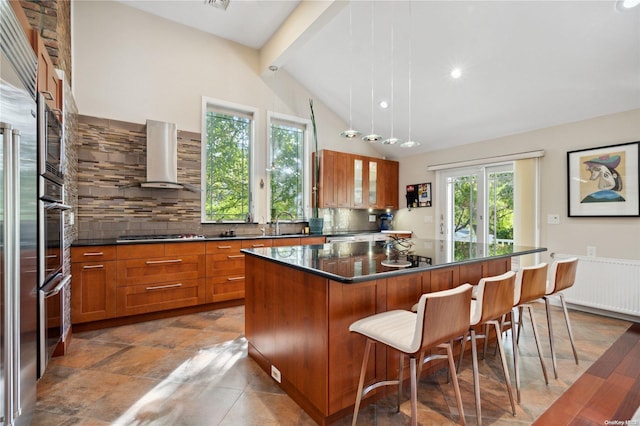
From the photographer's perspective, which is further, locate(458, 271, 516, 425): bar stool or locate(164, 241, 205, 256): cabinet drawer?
locate(164, 241, 205, 256): cabinet drawer

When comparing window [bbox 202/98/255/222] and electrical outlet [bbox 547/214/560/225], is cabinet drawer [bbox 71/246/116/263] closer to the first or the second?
window [bbox 202/98/255/222]

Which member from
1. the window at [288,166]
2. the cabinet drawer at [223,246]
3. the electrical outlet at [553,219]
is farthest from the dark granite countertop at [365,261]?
the window at [288,166]

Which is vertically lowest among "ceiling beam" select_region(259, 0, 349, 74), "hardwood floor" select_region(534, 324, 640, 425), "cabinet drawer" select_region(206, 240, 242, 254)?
"hardwood floor" select_region(534, 324, 640, 425)

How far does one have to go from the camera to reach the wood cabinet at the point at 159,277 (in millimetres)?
3162

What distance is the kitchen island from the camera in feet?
5.32

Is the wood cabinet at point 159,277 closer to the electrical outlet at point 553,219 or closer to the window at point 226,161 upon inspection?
the window at point 226,161

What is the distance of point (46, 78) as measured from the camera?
2.08 meters

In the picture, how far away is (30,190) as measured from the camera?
159 centimetres

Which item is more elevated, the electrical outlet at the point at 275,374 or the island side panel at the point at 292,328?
the island side panel at the point at 292,328

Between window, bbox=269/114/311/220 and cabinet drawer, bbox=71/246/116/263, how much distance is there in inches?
86.6

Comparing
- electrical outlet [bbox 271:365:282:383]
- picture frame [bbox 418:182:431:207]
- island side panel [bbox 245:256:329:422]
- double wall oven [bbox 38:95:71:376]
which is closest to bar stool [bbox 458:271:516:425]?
island side panel [bbox 245:256:329:422]

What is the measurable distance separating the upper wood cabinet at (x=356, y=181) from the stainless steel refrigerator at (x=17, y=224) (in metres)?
3.71

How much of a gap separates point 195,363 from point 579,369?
2.99m

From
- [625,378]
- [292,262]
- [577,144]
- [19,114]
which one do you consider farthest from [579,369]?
[19,114]
